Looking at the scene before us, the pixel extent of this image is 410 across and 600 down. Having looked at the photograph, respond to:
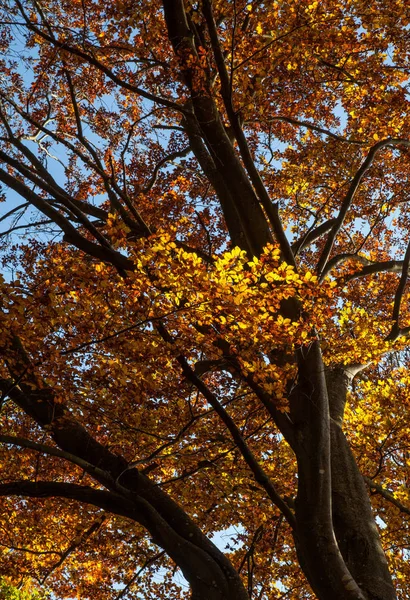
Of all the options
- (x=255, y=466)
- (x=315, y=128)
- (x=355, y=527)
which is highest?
(x=315, y=128)

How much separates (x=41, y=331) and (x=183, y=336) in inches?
83.6

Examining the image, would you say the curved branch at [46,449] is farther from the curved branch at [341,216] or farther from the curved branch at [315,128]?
the curved branch at [315,128]

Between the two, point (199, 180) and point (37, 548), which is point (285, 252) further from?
point (37, 548)

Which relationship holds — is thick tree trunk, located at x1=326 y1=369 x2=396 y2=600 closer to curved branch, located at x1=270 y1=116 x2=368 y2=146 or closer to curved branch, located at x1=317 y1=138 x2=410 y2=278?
curved branch, located at x1=317 y1=138 x2=410 y2=278

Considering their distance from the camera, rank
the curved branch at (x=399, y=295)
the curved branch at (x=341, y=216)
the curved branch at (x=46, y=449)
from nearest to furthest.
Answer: the curved branch at (x=46, y=449) < the curved branch at (x=341, y=216) < the curved branch at (x=399, y=295)

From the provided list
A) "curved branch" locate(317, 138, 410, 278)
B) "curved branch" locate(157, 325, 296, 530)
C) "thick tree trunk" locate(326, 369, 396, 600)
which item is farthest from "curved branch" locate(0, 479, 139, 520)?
"curved branch" locate(317, 138, 410, 278)

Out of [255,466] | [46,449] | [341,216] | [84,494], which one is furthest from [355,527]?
[341,216]

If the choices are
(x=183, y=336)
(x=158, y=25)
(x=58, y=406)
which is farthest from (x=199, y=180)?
(x=58, y=406)

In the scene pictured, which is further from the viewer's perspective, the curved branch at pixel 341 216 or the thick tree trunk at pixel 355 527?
the curved branch at pixel 341 216

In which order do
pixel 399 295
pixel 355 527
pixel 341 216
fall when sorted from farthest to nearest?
pixel 399 295
pixel 341 216
pixel 355 527

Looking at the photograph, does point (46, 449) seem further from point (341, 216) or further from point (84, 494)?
point (341, 216)

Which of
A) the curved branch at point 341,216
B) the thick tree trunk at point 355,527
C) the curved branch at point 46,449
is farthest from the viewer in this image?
the curved branch at point 341,216

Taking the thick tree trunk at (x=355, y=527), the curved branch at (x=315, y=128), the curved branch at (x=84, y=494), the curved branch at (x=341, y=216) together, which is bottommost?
the curved branch at (x=84, y=494)

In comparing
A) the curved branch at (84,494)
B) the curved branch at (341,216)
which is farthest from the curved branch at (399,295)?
the curved branch at (84,494)
